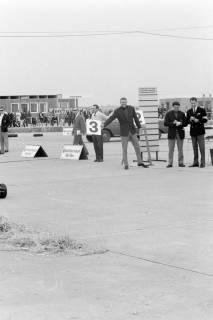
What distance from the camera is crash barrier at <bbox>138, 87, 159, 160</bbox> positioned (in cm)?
1945

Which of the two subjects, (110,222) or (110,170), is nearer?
(110,222)

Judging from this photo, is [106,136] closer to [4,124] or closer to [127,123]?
[4,124]

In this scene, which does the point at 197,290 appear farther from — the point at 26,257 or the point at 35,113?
the point at 35,113

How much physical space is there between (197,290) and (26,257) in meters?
2.19

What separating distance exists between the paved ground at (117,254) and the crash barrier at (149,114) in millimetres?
4516

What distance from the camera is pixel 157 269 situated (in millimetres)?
6688

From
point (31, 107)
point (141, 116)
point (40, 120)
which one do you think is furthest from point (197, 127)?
point (31, 107)

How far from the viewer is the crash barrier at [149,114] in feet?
63.8

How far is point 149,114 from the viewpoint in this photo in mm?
19547

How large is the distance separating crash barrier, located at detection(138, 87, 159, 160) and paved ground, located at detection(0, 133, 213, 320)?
452 cm

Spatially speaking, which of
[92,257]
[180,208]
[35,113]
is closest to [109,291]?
[92,257]

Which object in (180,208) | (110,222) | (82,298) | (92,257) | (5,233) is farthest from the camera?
(180,208)

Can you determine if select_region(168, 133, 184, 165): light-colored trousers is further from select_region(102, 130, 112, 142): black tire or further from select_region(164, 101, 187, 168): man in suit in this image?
select_region(102, 130, 112, 142): black tire

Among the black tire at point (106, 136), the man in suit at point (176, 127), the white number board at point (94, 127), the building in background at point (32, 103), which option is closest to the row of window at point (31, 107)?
the building in background at point (32, 103)
